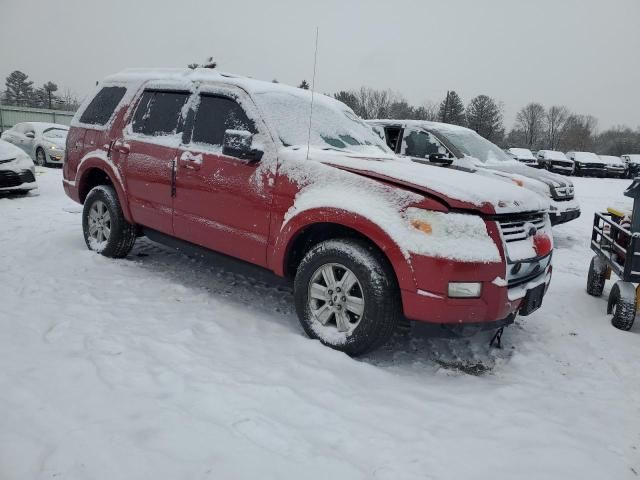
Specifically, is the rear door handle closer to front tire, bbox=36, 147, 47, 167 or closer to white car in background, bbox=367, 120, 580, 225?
white car in background, bbox=367, 120, 580, 225

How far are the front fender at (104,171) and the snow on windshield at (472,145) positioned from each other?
5.15 metres

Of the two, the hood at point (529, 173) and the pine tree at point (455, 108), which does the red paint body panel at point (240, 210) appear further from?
the pine tree at point (455, 108)

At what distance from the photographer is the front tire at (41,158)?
14117 millimetres

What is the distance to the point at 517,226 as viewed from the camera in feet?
10.5

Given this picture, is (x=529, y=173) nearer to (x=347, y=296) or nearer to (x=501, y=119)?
(x=347, y=296)

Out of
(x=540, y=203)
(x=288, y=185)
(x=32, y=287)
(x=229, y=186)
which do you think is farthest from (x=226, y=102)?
(x=540, y=203)

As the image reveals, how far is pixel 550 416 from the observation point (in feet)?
8.82

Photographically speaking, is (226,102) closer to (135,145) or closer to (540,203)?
(135,145)

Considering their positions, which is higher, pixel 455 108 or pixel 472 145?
pixel 455 108

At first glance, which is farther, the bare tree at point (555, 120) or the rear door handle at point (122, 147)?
the bare tree at point (555, 120)

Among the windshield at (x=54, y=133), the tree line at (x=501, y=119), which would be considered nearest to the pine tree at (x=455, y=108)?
the tree line at (x=501, y=119)

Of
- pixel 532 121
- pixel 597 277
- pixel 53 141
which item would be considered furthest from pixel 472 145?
pixel 532 121

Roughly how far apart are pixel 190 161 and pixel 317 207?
4.77 feet

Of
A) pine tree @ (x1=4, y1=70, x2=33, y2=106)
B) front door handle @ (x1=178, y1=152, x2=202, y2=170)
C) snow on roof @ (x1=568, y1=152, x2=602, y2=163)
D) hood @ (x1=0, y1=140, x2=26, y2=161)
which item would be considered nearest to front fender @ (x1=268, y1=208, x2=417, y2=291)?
front door handle @ (x1=178, y1=152, x2=202, y2=170)
